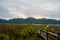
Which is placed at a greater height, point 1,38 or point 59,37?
point 59,37

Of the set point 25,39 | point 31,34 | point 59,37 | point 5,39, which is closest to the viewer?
point 59,37

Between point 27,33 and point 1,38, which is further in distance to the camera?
point 27,33

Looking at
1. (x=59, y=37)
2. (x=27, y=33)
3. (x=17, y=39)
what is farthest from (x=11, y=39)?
(x=59, y=37)

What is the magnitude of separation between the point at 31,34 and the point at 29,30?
100cm

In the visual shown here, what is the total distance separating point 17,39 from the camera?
20.3m

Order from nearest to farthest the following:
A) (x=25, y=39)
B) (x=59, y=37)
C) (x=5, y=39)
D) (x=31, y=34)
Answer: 1. (x=59, y=37)
2. (x=5, y=39)
3. (x=25, y=39)
4. (x=31, y=34)

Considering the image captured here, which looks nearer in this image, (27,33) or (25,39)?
(25,39)

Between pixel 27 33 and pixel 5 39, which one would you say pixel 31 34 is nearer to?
pixel 27 33

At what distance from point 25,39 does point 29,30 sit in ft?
11.4

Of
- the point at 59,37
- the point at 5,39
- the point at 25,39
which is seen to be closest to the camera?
the point at 59,37

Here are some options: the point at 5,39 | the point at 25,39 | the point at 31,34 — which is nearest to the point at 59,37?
the point at 5,39

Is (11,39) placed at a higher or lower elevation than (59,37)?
lower

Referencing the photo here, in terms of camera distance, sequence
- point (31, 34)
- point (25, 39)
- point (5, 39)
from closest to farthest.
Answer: point (5, 39), point (25, 39), point (31, 34)

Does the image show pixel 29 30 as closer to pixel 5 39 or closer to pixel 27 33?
pixel 27 33
